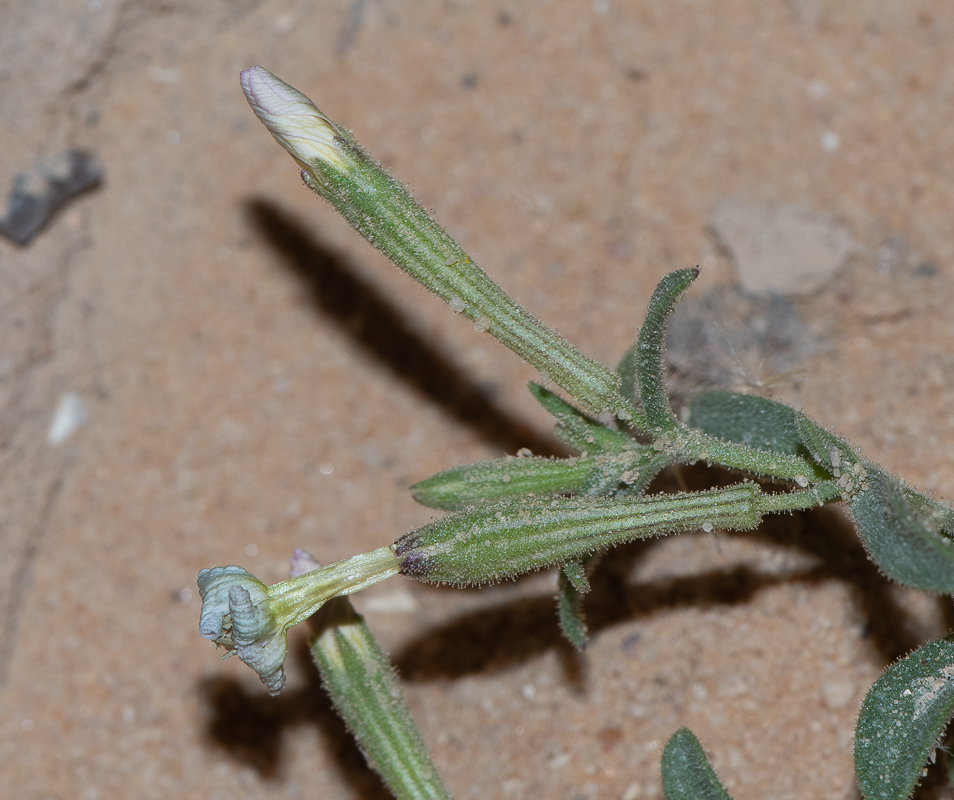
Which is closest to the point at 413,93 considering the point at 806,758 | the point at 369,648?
the point at 369,648

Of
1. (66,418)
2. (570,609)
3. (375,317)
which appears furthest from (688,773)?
(66,418)

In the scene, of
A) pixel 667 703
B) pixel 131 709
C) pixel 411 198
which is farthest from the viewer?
pixel 131 709

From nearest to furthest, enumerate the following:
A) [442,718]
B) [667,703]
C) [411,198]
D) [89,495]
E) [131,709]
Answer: [411,198], [667,703], [442,718], [131,709], [89,495]

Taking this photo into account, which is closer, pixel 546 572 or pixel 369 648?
pixel 369 648

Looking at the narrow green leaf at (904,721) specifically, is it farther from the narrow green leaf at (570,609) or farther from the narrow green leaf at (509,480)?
the narrow green leaf at (509,480)

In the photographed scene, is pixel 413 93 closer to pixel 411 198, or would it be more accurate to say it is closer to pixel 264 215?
pixel 264 215

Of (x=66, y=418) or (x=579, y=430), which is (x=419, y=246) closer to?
(x=579, y=430)

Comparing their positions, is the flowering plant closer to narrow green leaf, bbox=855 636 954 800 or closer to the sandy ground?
narrow green leaf, bbox=855 636 954 800

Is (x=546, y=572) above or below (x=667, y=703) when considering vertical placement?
above
